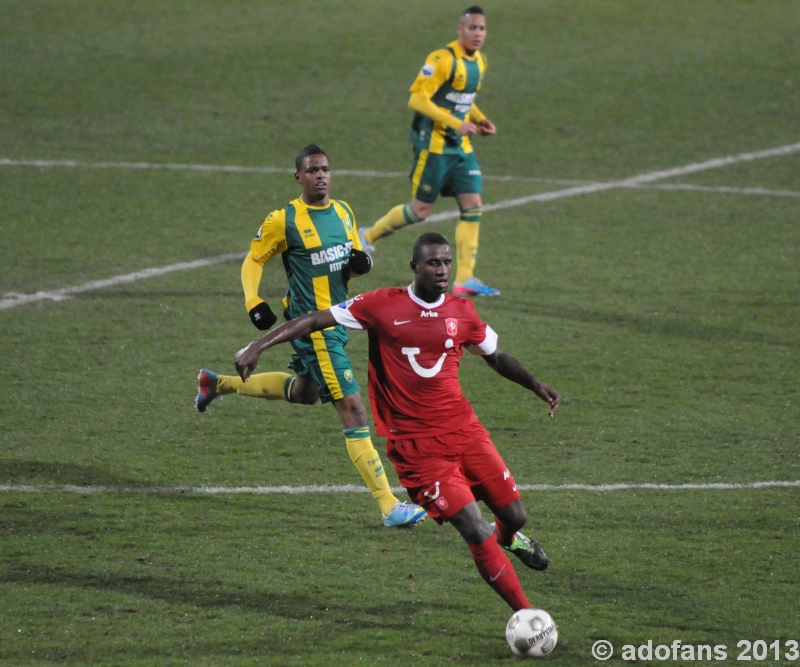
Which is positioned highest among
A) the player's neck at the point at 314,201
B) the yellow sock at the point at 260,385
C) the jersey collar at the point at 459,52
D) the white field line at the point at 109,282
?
the jersey collar at the point at 459,52

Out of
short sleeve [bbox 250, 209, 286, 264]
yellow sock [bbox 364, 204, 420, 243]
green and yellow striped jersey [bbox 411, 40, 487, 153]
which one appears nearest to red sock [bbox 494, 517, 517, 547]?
short sleeve [bbox 250, 209, 286, 264]

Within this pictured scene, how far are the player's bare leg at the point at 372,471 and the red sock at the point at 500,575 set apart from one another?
138 centimetres

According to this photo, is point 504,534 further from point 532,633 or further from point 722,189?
point 722,189

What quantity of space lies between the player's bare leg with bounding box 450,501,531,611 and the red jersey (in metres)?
0.49

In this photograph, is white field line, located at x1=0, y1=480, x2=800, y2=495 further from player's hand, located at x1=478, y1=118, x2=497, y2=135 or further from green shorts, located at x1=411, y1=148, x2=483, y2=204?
player's hand, located at x1=478, y1=118, x2=497, y2=135

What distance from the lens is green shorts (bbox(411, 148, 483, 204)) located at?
37.3 ft

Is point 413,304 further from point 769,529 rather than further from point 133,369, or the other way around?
point 133,369

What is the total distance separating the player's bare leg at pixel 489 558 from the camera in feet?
18.3

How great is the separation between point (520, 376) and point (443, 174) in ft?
18.1

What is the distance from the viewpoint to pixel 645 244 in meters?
12.9

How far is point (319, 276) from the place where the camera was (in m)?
7.45

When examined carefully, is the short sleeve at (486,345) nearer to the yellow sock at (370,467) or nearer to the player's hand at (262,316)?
the yellow sock at (370,467)

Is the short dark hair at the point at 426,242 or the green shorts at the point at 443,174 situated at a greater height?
the short dark hair at the point at 426,242

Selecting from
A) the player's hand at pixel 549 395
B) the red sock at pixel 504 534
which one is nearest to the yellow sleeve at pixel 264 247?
the player's hand at pixel 549 395
